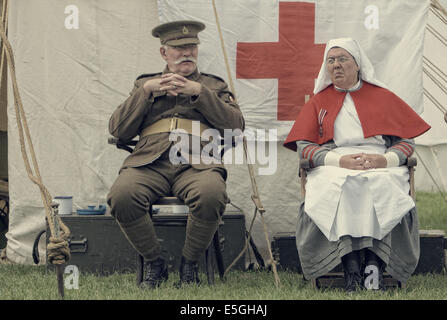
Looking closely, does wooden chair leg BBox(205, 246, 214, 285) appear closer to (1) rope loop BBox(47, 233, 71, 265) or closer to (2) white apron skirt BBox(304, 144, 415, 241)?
(2) white apron skirt BBox(304, 144, 415, 241)

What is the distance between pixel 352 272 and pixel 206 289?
2.35 ft

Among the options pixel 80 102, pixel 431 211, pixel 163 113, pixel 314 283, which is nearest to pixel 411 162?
pixel 314 283

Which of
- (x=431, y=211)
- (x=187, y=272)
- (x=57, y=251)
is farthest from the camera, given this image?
(x=431, y=211)

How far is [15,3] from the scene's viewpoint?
14.6ft

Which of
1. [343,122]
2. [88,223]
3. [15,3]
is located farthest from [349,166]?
[15,3]

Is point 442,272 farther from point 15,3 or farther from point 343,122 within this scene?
point 15,3

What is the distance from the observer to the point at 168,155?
143 inches

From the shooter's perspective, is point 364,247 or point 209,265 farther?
point 209,265

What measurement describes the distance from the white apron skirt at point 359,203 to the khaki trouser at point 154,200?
50cm

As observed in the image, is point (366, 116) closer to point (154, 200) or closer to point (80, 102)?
point (154, 200)

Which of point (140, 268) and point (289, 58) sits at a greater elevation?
point (289, 58)

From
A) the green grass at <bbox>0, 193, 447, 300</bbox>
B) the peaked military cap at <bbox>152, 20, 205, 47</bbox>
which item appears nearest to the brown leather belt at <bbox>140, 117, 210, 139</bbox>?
the peaked military cap at <bbox>152, 20, 205, 47</bbox>

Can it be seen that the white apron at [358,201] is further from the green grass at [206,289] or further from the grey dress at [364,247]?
the green grass at [206,289]

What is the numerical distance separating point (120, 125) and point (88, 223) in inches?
29.3
